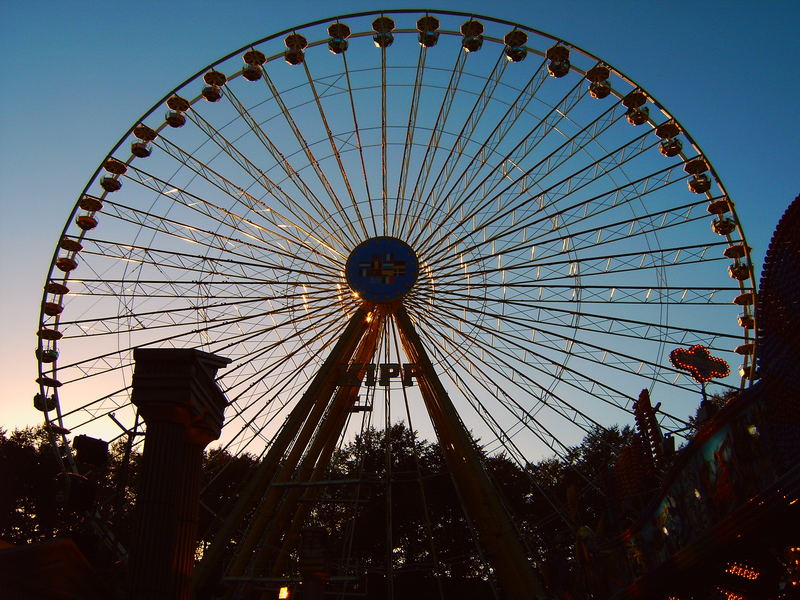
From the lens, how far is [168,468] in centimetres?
971

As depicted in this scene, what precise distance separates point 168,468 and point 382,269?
1176 centimetres

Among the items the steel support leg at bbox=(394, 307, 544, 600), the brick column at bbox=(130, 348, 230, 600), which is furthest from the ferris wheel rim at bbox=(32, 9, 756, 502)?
the brick column at bbox=(130, 348, 230, 600)

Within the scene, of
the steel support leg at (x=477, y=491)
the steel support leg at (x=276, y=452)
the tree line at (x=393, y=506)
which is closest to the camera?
the steel support leg at (x=276, y=452)

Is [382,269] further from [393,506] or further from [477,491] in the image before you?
[393,506]

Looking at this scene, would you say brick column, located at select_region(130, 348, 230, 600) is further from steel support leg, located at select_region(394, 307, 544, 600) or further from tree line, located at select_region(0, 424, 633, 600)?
tree line, located at select_region(0, 424, 633, 600)

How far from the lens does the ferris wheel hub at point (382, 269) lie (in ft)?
67.1

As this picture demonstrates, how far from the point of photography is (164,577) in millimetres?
9180

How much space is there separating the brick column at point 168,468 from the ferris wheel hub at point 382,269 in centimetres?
1030

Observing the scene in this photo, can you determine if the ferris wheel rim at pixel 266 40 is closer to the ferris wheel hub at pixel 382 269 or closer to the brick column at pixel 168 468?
the ferris wheel hub at pixel 382 269

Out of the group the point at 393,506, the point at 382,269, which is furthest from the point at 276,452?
the point at 393,506

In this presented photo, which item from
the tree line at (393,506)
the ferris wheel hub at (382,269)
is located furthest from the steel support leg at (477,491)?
the tree line at (393,506)

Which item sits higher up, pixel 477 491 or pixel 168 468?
pixel 477 491

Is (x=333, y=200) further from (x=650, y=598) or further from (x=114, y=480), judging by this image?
(x=114, y=480)

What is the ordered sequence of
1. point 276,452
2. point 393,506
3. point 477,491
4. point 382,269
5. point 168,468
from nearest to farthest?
point 168,468 < point 477,491 < point 276,452 < point 382,269 < point 393,506
